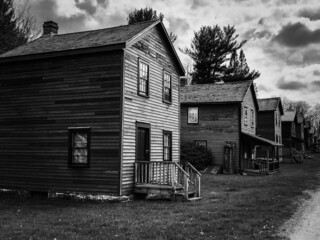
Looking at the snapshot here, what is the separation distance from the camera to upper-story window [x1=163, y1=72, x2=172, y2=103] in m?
20.6

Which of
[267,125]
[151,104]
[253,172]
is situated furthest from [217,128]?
[267,125]

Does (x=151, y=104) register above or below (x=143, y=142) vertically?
above

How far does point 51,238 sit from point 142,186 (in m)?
7.82

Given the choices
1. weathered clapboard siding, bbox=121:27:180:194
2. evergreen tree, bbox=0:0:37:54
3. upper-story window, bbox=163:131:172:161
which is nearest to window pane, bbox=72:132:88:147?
weathered clapboard siding, bbox=121:27:180:194

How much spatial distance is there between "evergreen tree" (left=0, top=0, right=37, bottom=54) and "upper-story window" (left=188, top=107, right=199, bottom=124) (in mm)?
17764

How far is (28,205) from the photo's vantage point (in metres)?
14.6

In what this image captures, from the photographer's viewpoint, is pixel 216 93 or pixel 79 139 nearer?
pixel 79 139

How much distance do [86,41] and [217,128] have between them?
719 inches

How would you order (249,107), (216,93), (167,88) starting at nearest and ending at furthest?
(167,88), (216,93), (249,107)

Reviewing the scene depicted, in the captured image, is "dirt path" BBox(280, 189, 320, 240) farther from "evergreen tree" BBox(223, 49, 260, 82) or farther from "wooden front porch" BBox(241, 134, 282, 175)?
"evergreen tree" BBox(223, 49, 260, 82)

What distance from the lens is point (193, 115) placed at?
1380 inches

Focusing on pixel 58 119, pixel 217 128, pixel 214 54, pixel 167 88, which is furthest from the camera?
pixel 214 54

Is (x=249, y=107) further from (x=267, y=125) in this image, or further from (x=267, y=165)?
(x=267, y=125)

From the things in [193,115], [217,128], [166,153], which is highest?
[193,115]
